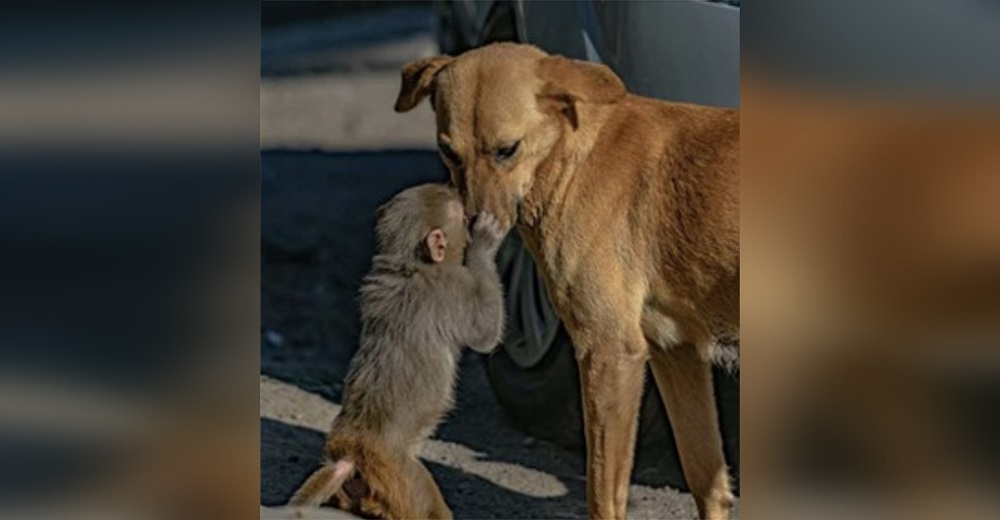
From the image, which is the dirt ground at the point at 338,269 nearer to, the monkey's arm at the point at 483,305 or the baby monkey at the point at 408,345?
A: the baby monkey at the point at 408,345

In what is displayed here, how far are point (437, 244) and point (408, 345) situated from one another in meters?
0.30

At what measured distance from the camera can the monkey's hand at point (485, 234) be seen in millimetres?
4898

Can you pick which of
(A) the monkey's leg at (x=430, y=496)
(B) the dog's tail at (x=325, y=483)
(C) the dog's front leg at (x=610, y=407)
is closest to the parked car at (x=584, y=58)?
(C) the dog's front leg at (x=610, y=407)

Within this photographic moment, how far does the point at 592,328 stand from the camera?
4.89m

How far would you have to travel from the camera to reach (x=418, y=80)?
5.21m

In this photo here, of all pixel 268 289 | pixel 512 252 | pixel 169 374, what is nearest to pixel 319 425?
pixel 512 252

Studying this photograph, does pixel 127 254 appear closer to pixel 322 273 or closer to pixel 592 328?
pixel 592 328

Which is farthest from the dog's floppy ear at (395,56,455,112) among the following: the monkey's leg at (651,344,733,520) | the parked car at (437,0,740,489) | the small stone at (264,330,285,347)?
the small stone at (264,330,285,347)

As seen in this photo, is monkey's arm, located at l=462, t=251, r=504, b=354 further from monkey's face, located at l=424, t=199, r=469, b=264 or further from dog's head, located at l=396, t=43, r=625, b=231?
dog's head, located at l=396, t=43, r=625, b=231

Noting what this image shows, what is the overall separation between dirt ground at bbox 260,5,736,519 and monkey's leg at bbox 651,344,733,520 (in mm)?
561

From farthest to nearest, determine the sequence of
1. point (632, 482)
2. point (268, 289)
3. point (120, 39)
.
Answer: point (268, 289), point (632, 482), point (120, 39)

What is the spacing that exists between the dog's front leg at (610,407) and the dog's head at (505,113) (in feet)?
1.47

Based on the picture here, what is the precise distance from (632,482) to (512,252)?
1067 mm

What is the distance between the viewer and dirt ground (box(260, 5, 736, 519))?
610 cm
